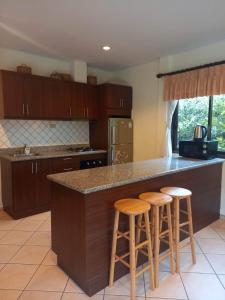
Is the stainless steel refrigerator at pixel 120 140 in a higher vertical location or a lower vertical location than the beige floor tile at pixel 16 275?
higher

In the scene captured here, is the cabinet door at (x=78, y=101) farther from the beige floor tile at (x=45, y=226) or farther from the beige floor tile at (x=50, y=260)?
the beige floor tile at (x=50, y=260)

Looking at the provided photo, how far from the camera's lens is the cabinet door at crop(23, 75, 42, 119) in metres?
3.49

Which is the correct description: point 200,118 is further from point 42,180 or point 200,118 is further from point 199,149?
point 42,180

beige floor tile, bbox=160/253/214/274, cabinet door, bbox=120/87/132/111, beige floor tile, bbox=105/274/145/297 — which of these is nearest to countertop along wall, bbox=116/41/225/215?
cabinet door, bbox=120/87/132/111

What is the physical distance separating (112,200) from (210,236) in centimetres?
167

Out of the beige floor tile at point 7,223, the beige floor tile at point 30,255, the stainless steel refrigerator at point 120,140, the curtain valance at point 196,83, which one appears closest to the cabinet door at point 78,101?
the stainless steel refrigerator at point 120,140

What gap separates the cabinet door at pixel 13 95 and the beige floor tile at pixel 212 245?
3.05 metres

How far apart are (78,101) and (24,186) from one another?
175 cm

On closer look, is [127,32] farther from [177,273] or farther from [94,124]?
[177,273]

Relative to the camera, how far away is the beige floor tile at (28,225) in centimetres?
305

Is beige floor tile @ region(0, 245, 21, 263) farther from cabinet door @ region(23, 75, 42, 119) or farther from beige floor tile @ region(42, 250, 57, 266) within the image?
cabinet door @ region(23, 75, 42, 119)

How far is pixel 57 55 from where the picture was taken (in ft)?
12.7

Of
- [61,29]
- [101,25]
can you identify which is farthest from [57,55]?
[101,25]

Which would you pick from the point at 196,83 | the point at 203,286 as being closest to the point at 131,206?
the point at 203,286
